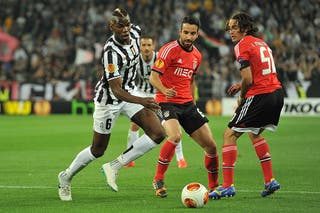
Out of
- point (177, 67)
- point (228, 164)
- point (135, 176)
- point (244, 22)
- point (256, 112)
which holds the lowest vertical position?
point (135, 176)

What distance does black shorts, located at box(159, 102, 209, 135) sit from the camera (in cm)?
1021

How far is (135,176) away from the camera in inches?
489

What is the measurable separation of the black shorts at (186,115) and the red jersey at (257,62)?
80 centimetres

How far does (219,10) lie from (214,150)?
23046mm

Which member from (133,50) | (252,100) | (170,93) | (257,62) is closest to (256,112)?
(252,100)

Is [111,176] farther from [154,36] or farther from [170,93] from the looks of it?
[154,36]

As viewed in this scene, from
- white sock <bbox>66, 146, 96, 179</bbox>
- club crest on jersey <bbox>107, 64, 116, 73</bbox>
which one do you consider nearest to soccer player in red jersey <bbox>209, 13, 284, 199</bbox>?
club crest on jersey <bbox>107, 64, 116, 73</bbox>

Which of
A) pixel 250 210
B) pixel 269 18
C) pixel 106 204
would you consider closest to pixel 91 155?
pixel 106 204

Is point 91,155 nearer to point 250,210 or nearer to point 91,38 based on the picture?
point 250,210

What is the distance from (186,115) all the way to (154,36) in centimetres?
2191

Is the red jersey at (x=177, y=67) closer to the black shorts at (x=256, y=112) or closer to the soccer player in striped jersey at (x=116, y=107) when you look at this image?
the soccer player in striped jersey at (x=116, y=107)

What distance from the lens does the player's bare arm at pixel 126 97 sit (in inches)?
368

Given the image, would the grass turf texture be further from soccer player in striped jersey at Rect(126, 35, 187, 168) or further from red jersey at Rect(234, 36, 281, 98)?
red jersey at Rect(234, 36, 281, 98)

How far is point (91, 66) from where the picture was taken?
3131 centimetres
